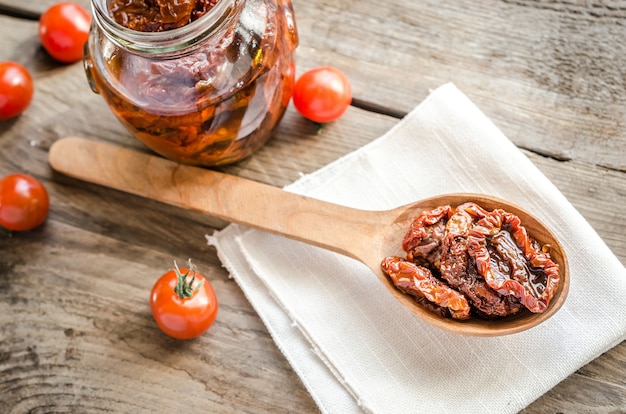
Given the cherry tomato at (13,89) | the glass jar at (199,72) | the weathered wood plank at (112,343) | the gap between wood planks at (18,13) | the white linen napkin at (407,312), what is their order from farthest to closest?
1. the gap between wood planks at (18,13)
2. the cherry tomato at (13,89)
3. the weathered wood plank at (112,343)
4. the white linen napkin at (407,312)
5. the glass jar at (199,72)

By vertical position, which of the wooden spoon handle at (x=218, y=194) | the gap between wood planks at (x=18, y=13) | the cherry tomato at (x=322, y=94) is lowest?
the wooden spoon handle at (x=218, y=194)

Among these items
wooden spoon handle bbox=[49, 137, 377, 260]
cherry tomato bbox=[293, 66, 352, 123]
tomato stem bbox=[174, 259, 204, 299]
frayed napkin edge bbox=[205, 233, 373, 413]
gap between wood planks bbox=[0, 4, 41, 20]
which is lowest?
frayed napkin edge bbox=[205, 233, 373, 413]

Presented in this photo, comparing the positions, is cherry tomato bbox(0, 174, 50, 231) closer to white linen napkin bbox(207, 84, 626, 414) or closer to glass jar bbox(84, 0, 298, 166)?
glass jar bbox(84, 0, 298, 166)

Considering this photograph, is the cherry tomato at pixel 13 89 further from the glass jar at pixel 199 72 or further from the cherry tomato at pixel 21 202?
the glass jar at pixel 199 72

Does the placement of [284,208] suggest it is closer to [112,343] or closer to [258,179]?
[258,179]

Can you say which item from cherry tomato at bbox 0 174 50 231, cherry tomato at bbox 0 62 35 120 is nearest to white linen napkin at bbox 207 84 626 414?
cherry tomato at bbox 0 174 50 231

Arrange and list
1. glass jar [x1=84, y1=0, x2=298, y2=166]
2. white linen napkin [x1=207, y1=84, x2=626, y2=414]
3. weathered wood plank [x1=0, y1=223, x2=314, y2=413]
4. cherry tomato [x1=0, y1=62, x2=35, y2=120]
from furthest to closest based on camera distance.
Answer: cherry tomato [x1=0, y1=62, x2=35, y2=120], weathered wood plank [x1=0, y1=223, x2=314, y2=413], white linen napkin [x1=207, y1=84, x2=626, y2=414], glass jar [x1=84, y1=0, x2=298, y2=166]

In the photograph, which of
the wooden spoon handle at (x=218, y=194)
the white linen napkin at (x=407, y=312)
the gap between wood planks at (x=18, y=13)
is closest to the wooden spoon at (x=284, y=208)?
the wooden spoon handle at (x=218, y=194)
